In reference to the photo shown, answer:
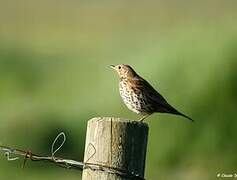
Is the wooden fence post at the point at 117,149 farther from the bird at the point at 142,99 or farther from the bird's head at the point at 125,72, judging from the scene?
the bird's head at the point at 125,72

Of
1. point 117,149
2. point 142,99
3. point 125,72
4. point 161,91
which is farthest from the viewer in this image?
point 161,91

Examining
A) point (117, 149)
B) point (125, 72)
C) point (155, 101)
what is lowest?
point (117, 149)

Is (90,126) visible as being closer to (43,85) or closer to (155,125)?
(155,125)

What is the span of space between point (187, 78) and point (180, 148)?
1.17m

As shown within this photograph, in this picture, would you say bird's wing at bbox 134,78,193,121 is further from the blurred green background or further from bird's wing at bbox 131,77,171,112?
the blurred green background

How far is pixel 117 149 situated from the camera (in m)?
5.86

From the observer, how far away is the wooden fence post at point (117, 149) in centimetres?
584

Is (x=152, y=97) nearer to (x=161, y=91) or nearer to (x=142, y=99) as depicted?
(x=142, y=99)

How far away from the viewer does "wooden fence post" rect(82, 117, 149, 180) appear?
230 inches

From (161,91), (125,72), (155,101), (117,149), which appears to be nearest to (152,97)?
(155,101)

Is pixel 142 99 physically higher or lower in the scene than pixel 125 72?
lower

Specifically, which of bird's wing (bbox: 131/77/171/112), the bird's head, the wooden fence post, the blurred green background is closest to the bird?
bird's wing (bbox: 131/77/171/112)

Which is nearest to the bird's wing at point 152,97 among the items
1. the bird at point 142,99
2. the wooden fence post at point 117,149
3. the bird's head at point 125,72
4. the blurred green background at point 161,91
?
the bird at point 142,99

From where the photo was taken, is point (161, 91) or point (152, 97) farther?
point (161, 91)
